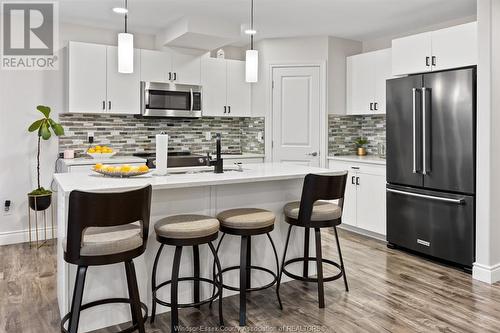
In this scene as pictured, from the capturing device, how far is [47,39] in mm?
4738

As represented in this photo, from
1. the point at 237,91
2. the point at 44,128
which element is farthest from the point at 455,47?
the point at 44,128

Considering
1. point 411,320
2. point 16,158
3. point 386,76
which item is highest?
point 386,76

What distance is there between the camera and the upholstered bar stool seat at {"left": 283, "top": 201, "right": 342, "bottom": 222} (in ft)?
9.61

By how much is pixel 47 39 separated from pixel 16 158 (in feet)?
4.62

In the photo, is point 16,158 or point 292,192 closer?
point 292,192

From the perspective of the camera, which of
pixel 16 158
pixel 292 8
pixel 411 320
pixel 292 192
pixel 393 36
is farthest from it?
pixel 393 36

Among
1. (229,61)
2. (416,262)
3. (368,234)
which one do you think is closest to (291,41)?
(229,61)

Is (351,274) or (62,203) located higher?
(62,203)

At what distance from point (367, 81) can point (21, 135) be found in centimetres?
419

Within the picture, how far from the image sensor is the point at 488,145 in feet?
11.2

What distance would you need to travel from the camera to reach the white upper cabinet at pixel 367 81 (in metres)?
5.02

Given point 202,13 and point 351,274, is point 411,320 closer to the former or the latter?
point 351,274

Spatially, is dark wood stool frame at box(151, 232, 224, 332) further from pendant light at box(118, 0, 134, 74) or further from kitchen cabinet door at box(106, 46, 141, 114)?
kitchen cabinet door at box(106, 46, 141, 114)

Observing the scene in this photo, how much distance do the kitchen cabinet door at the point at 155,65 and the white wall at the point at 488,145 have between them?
11.2 feet
